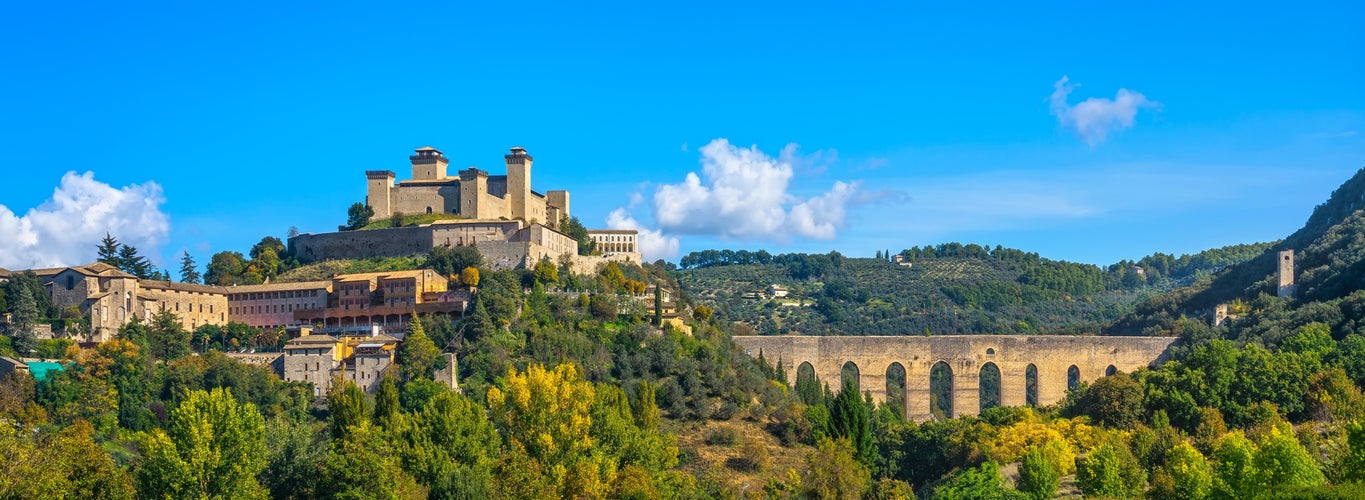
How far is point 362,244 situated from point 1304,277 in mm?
40875

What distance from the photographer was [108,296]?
2224 inches

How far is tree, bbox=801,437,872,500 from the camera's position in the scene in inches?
1693

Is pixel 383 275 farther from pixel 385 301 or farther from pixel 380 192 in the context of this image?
pixel 380 192

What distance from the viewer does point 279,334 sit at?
189 ft

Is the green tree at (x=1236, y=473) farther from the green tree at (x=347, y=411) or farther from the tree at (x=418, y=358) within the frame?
the tree at (x=418, y=358)

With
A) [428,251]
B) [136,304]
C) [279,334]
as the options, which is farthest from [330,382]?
[428,251]

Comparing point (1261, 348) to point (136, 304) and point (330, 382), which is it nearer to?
point (330, 382)

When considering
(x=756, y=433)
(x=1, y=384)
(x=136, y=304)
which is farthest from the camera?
(x=136, y=304)

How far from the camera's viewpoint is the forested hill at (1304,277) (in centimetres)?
6450

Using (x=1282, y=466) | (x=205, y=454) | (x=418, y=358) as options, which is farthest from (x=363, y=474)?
(x=1282, y=466)

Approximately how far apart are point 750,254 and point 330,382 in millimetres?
66292

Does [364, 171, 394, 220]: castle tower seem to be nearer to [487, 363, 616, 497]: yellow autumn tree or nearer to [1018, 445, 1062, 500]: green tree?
[487, 363, 616, 497]: yellow autumn tree

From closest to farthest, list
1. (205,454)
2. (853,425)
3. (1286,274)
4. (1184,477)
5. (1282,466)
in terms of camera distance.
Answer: (1282,466)
(205,454)
(1184,477)
(853,425)
(1286,274)

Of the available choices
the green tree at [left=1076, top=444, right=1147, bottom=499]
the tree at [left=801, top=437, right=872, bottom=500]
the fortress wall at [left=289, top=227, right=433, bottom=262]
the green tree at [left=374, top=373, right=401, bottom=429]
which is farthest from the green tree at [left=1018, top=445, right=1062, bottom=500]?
the fortress wall at [left=289, top=227, right=433, bottom=262]
